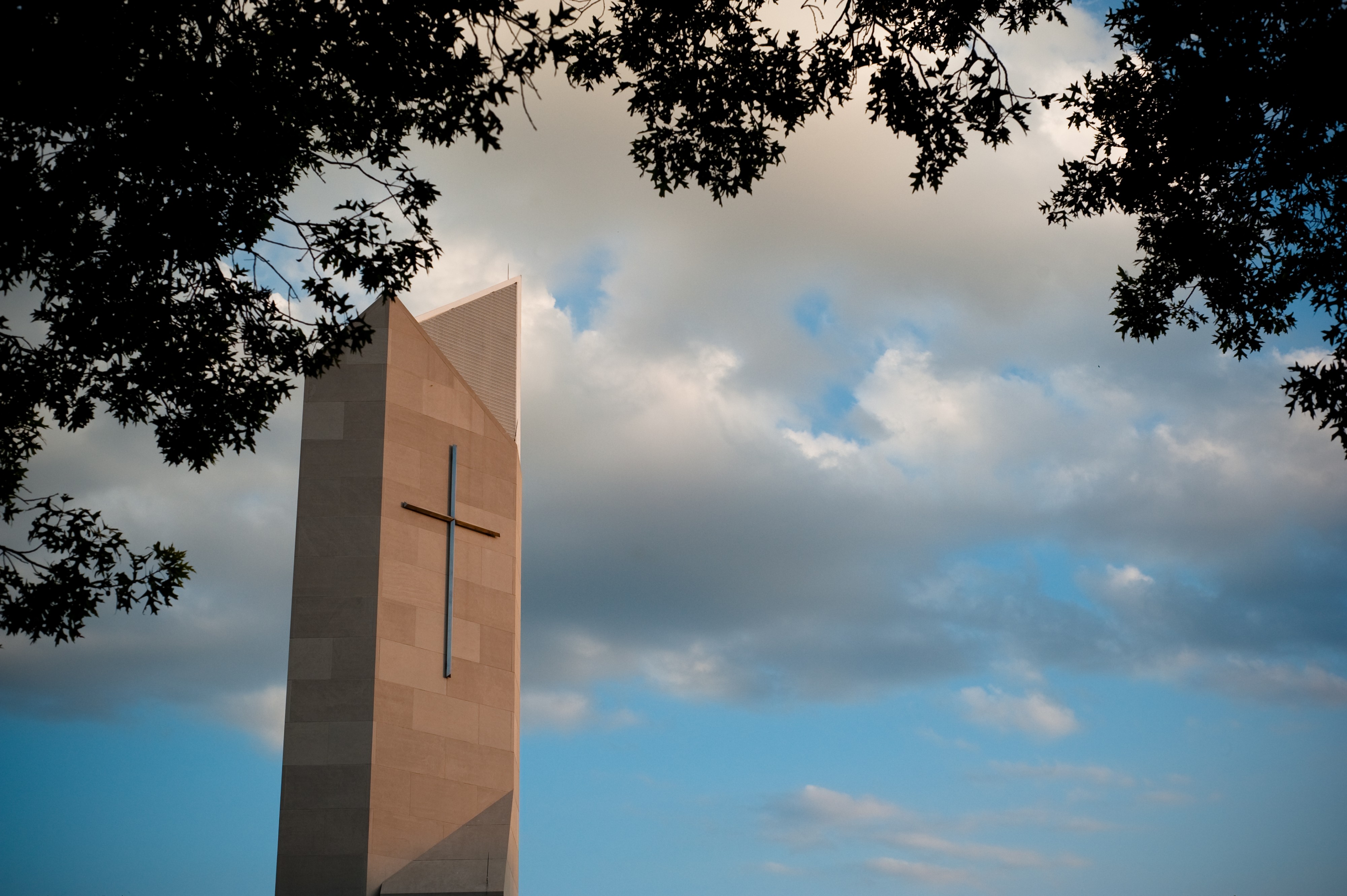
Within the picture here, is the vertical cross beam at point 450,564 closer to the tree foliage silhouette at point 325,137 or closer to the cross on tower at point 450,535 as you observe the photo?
the cross on tower at point 450,535

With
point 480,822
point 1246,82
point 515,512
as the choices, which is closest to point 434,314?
point 515,512

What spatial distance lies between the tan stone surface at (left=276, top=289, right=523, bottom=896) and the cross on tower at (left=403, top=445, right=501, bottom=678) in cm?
10

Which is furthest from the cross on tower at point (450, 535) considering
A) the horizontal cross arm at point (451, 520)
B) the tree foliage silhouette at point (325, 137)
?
the tree foliage silhouette at point (325, 137)

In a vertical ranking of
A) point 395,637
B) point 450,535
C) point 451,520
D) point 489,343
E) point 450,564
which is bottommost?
point 395,637

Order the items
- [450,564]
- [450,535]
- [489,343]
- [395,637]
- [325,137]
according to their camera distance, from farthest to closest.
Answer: [489,343] < [450,535] < [450,564] < [395,637] < [325,137]

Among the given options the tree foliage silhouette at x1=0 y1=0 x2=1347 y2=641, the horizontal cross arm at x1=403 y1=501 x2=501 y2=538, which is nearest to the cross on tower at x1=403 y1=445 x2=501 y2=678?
the horizontal cross arm at x1=403 y1=501 x2=501 y2=538

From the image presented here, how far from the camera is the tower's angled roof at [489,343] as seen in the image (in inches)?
919

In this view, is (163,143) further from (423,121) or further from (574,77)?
(574,77)

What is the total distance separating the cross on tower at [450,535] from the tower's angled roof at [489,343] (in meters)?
1.74

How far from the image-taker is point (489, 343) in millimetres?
23953

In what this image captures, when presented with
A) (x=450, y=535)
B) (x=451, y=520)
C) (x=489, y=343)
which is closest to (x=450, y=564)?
(x=450, y=535)

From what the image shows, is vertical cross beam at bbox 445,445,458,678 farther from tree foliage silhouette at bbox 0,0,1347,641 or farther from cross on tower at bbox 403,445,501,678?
tree foliage silhouette at bbox 0,0,1347,641

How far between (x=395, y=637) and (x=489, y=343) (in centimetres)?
668

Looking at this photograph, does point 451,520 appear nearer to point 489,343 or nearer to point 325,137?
point 489,343
